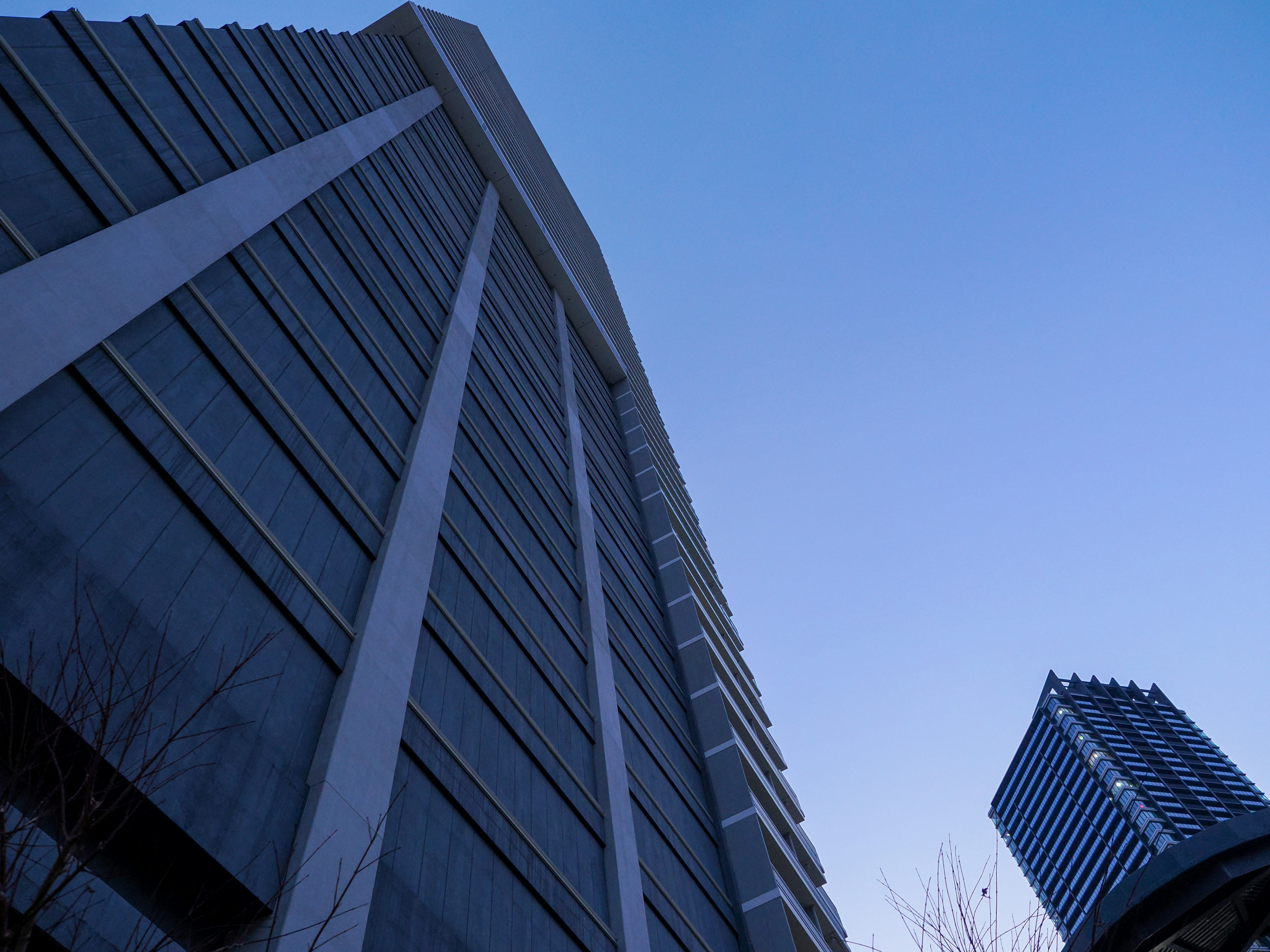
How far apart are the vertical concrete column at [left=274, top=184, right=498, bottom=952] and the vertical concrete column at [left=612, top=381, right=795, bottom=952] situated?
11.8 metres

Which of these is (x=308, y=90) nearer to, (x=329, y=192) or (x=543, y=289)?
(x=329, y=192)

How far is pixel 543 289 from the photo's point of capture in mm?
38000

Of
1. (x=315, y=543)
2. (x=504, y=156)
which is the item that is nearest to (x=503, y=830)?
(x=315, y=543)

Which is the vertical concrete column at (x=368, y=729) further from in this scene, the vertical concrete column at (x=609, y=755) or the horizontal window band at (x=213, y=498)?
the vertical concrete column at (x=609, y=755)

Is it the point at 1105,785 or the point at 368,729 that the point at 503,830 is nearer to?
the point at 368,729

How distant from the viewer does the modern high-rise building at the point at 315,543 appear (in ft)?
24.3

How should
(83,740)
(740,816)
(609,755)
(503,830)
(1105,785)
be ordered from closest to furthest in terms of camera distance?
(83,740) → (503,830) → (609,755) → (740,816) → (1105,785)

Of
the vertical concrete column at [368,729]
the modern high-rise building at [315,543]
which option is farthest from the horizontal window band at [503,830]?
the vertical concrete column at [368,729]

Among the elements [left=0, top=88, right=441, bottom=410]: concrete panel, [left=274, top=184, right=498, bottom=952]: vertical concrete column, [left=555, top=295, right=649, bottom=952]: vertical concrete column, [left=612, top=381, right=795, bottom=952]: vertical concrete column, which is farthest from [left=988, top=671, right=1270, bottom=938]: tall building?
[left=0, top=88, right=441, bottom=410]: concrete panel

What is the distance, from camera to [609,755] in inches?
648

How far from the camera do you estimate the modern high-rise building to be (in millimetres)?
7398

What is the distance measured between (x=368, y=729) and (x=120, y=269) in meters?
5.43

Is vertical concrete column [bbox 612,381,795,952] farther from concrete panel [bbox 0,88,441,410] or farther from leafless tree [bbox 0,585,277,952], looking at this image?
concrete panel [bbox 0,88,441,410]

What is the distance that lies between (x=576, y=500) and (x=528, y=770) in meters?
11.5
